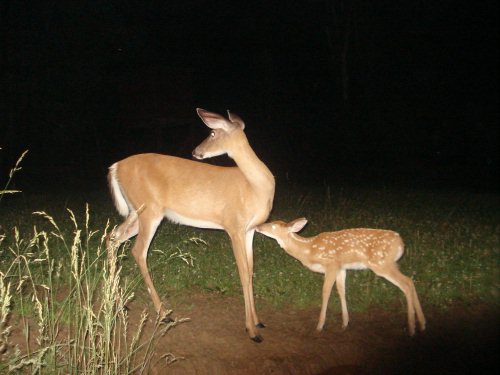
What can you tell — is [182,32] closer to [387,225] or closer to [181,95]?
[181,95]

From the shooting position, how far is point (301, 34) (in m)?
24.2

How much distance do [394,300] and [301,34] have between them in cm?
2059

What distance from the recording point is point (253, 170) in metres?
5.04

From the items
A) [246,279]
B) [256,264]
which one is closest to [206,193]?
[246,279]

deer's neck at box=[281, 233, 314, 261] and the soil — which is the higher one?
deer's neck at box=[281, 233, 314, 261]

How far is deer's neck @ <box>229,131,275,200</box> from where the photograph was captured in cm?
499

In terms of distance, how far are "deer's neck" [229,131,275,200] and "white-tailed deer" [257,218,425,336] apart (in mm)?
447

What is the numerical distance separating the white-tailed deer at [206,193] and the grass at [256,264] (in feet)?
1.22

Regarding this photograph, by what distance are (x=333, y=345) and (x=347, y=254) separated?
2.95ft

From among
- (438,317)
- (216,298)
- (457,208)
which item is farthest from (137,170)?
(457,208)

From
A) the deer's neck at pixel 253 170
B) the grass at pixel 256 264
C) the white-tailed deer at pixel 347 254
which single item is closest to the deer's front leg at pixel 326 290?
the white-tailed deer at pixel 347 254

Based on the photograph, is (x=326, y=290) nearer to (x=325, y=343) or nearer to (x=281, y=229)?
(x=325, y=343)

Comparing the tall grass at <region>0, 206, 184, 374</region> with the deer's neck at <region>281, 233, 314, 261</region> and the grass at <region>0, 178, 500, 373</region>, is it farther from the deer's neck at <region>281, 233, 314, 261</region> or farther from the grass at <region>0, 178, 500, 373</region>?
the deer's neck at <region>281, 233, 314, 261</region>

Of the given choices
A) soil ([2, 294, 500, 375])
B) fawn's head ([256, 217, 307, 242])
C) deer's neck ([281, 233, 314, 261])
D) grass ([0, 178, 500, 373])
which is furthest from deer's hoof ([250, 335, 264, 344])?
fawn's head ([256, 217, 307, 242])
